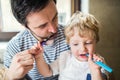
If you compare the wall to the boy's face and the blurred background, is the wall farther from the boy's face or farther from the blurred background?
the boy's face

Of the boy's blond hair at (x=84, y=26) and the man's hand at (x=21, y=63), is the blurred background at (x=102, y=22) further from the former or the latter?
the man's hand at (x=21, y=63)

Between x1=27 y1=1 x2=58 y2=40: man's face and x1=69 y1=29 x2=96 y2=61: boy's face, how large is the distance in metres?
0.10

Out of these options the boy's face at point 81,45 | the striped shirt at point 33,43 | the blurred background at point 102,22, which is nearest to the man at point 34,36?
the striped shirt at point 33,43

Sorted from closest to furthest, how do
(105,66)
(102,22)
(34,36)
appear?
1. (105,66)
2. (34,36)
3. (102,22)

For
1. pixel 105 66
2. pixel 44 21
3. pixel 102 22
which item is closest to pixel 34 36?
pixel 44 21

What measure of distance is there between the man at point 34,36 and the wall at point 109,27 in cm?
52

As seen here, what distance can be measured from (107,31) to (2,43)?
2.83 feet

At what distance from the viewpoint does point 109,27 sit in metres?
1.67

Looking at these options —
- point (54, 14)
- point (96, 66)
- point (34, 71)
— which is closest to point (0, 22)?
point (34, 71)

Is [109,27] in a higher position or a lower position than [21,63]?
higher

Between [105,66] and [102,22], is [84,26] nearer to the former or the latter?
[105,66]

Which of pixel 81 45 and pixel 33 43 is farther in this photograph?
pixel 33 43

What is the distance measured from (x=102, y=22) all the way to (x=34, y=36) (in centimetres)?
65

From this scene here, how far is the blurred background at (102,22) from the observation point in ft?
5.33
